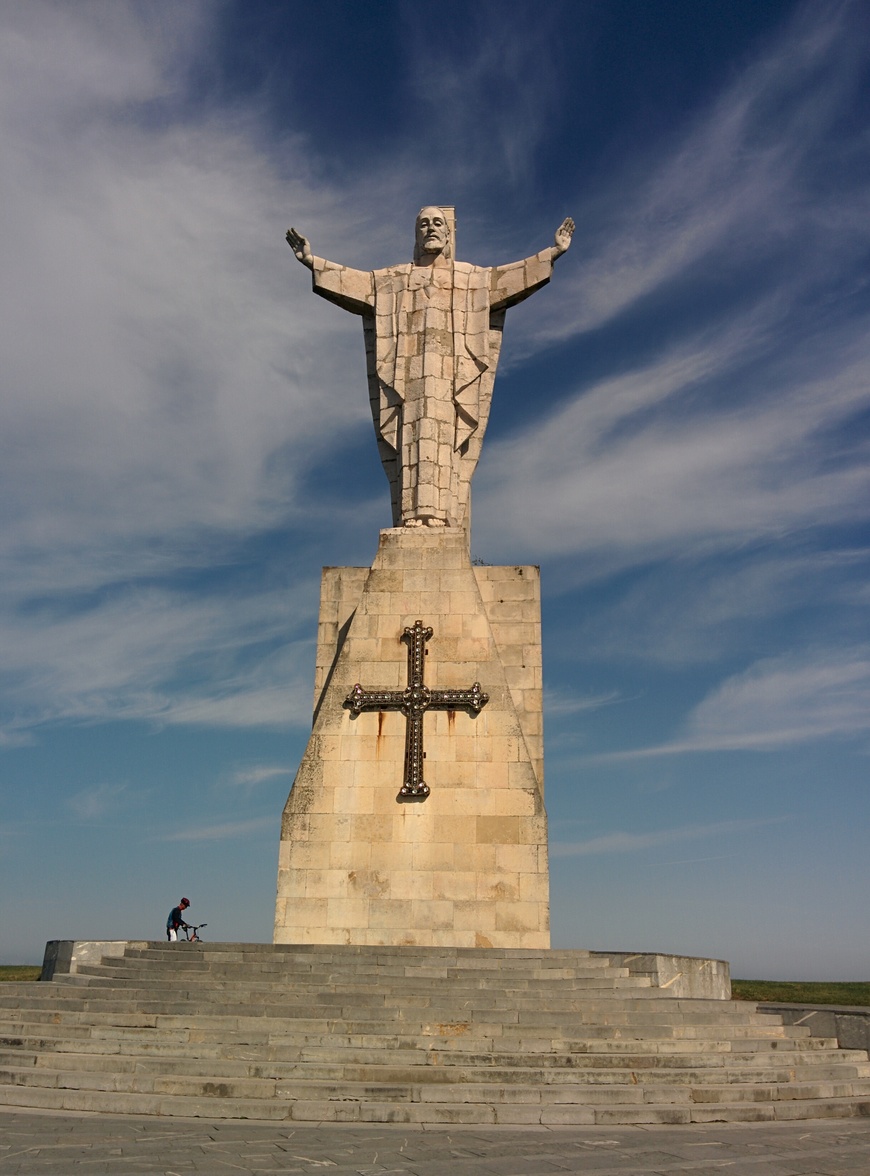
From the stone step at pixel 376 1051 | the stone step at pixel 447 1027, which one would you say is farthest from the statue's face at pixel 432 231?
the stone step at pixel 376 1051

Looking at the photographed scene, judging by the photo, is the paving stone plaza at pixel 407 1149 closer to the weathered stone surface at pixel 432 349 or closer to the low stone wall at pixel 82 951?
the low stone wall at pixel 82 951

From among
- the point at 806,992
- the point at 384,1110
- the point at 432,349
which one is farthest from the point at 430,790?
the point at 806,992

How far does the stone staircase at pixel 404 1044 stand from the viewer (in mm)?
Result: 7191

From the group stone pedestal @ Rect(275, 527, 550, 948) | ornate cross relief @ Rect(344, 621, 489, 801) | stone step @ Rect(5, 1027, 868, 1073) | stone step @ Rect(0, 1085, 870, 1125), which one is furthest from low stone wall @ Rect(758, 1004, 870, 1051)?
ornate cross relief @ Rect(344, 621, 489, 801)

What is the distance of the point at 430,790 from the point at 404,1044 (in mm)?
4752

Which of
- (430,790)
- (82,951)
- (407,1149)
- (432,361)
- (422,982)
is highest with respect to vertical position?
(432,361)

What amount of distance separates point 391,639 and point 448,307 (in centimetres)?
554

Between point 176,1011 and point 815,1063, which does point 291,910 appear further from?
point 815,1063

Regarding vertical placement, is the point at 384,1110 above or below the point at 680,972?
below

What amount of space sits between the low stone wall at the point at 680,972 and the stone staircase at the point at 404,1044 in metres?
0.52

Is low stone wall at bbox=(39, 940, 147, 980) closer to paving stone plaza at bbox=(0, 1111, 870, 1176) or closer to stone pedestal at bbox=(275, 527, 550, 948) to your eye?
stone pedestal at bbox=(275, 527, 550, 948)

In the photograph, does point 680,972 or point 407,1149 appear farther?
point 680,972

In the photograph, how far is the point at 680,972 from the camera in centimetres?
1119

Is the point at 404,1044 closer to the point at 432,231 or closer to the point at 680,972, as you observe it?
the point at 680,972
